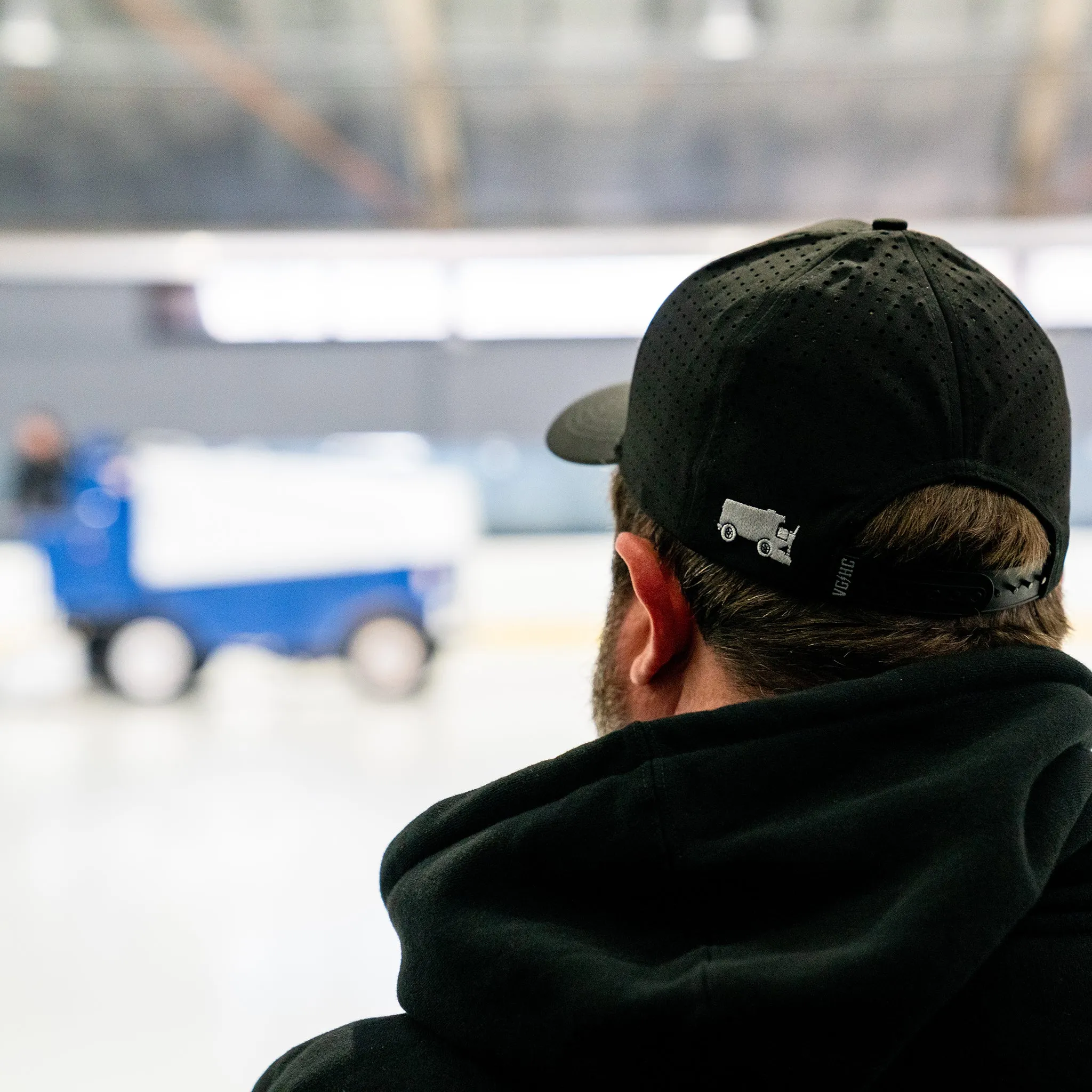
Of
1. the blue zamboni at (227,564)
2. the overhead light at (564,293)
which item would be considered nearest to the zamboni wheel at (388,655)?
the blue zamboni at (227,564)

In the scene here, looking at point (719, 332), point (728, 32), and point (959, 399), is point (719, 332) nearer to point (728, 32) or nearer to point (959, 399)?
point (959, 399)

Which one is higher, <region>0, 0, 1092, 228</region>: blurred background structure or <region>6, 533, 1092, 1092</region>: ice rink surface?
<region>0, 0, 1092, 228</region>: blurred background structure

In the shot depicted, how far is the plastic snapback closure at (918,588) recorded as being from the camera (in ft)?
1.79

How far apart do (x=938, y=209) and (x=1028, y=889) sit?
7.14 metres

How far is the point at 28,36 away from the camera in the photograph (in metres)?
5.65

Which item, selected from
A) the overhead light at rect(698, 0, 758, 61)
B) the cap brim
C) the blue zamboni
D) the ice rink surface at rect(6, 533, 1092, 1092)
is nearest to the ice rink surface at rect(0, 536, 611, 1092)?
the ice rink surface at rect(6, 533, 1092, 1092)

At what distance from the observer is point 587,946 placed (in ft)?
1.62

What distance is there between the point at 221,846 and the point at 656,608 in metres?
2.86

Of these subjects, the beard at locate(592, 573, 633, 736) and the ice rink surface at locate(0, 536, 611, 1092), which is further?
the ice rink surface at locate(0, 536, 611, 1092)

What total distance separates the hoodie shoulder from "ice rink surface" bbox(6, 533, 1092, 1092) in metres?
1.14

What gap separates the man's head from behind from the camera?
53 centimetres

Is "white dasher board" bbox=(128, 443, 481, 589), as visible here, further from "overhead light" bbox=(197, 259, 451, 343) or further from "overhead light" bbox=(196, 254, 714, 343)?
"overhead light" bbox=(197, 259, 451, 343)

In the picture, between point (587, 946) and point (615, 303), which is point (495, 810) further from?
point (615, 303)

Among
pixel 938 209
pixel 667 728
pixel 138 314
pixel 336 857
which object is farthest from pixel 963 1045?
pixel 138 314
